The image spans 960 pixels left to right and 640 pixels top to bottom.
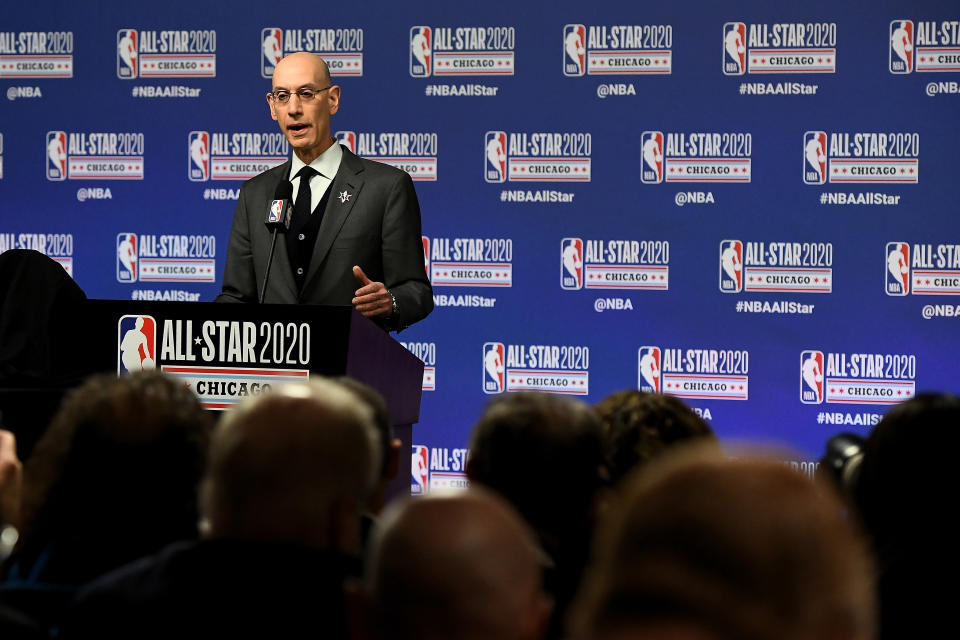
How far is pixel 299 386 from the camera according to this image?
4.77 ft

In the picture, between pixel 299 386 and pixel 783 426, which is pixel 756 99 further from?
pixel 299 386

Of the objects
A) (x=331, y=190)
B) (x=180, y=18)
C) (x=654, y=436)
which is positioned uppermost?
(x=180, y=18)

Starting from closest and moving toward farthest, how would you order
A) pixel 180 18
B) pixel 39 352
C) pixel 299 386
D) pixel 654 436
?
pixel 299 386
pixel 654 436
pixel 39 352
pixel 180 18

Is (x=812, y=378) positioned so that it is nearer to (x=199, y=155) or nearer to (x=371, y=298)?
(x=371, y=298)

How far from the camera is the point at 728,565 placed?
2.04 feet

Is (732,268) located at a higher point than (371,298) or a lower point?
higher

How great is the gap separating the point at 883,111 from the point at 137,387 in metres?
5.18

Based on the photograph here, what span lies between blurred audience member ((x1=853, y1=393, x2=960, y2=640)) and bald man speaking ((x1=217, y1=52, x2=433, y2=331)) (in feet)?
7.11

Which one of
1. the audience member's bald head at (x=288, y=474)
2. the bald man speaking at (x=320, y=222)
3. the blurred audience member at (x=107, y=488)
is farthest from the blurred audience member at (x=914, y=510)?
the bald man speaking at (x=320, y=222)

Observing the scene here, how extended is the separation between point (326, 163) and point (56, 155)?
3195 mm

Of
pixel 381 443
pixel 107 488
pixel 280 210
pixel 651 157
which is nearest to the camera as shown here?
pixel 107 488

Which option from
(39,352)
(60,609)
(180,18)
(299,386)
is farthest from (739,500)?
(180,18)

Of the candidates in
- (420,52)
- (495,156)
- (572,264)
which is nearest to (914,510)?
(572,264)

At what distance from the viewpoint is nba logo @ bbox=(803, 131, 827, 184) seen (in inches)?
230
